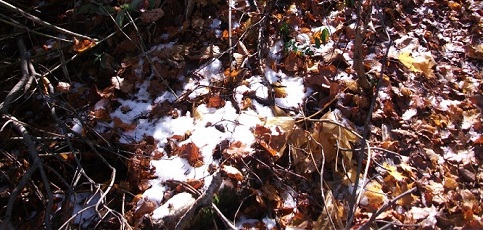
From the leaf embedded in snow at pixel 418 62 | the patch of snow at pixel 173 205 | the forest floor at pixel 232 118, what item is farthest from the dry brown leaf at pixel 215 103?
the leaf embedded in snow at pixel 418 62

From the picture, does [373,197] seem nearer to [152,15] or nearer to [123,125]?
[123,125]

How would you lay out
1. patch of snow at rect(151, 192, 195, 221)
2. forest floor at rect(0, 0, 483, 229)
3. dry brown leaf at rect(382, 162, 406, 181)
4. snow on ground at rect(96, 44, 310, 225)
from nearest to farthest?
1. patch of snow at rect(151, 192, 195, 221)
2. forest floor at rect(0, 0, 483, 229)
3. snow on ground at rect(96, 44, 310, 225)
4. dry brown leaf at rect(382, 162, 406, 181)

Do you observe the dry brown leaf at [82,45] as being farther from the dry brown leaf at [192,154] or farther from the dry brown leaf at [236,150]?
the dry brown leaf at [236,150]

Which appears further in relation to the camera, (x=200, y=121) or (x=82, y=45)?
(x=82, y=45)

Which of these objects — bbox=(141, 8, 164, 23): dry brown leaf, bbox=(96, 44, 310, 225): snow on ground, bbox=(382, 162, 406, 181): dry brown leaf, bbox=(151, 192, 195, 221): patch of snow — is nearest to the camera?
bbox=(151, 192, 195, 221): patch of snow

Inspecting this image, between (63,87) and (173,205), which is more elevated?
(63,87)

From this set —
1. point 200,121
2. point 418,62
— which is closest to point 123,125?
point 200,121

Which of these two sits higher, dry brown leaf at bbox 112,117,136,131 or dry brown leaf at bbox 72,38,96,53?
dry brown leaf at bbox 72,38,96,53

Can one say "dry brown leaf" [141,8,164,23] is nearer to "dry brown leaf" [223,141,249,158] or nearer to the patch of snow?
"dry brown leaf" [223,141,249,158]

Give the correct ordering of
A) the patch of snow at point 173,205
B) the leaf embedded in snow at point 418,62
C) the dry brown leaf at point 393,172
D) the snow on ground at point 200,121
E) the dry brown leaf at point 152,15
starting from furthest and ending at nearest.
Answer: the leaf embedded in snow at point 418,62 → the dry brown leaf at point 152,15 → the dry brown leaf at point 393,172 → the snow on ground at point 200,121 → the patch of snow at point 173,205

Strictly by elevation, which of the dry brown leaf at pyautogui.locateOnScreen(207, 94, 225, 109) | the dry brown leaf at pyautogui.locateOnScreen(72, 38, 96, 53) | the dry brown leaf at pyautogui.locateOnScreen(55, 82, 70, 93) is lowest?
the dry brown leaf at pyautogui.locateOnScreen(207, 94, 225, 109)

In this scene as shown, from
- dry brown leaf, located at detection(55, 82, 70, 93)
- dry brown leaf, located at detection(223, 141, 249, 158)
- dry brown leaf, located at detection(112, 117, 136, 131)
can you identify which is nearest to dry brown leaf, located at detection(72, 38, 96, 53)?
dry brown leaf, located at detection(55, 82, 70, 93)

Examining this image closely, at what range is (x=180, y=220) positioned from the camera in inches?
75.4

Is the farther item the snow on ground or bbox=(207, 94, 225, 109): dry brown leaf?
bbox=(207, 94, 225, 109): dry brown leaf
